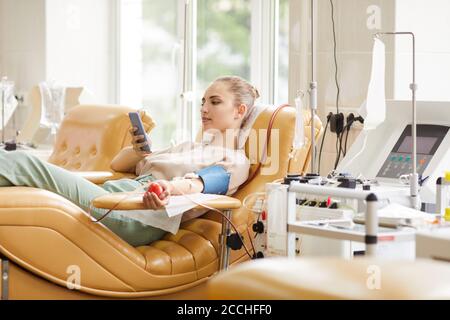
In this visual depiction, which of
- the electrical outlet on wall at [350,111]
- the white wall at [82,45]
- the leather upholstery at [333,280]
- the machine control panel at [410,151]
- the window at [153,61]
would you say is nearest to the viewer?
the leather upholstery at [333,280]

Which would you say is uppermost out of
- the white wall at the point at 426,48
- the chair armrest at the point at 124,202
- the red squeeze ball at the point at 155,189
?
the white wall at the point at 426,48

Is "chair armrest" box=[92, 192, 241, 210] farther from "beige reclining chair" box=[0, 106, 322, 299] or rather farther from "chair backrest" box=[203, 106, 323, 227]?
"chair backrest" box=[203, 106, 323, 227]

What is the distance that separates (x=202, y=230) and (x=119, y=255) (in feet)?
1.25

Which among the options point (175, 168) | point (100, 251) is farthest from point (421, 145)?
point (100, 251)

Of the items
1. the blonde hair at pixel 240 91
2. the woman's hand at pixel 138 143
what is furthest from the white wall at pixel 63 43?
the blonde hair at pixel 240 91

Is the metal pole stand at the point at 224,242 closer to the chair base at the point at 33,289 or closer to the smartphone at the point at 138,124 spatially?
the chair base at the point at 33,289

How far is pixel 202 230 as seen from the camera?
314 centimetres

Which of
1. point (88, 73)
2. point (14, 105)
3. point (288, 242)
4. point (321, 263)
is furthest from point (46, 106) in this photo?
point (321, 263)

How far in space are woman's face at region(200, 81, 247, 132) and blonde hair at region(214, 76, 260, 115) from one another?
1 centimetres

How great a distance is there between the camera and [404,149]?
2879mm

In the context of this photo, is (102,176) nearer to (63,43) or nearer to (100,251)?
(100,251)

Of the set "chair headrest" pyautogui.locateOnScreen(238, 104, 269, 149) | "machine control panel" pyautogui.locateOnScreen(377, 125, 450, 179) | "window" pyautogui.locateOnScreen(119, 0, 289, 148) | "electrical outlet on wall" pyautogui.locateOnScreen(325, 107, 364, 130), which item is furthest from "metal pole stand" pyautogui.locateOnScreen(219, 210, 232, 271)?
"window" pyautogui.locateOnScreen(119, 0, 289, 148)

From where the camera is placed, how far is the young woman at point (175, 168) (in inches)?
118

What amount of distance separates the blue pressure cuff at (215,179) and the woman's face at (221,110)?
0.24m
